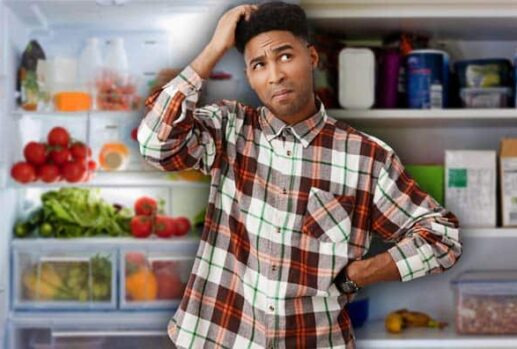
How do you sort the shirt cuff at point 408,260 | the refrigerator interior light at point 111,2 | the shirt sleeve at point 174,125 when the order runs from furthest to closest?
1. the refrigerator interior light at point 111,2
2. the shirt cuff at point 408,260
3. the shirt sleeve at point 174,125

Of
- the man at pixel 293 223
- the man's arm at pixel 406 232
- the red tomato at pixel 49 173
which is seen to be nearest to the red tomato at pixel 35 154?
the red tomato at pixel 49 173

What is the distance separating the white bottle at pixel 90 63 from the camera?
169 centimetres

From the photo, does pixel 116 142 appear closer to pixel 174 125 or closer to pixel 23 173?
pixel 23 173

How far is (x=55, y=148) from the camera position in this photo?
168cm

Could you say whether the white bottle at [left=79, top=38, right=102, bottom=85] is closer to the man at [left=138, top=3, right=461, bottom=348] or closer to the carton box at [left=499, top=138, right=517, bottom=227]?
the man at [left=138, top=3, right=461, bottom=348]

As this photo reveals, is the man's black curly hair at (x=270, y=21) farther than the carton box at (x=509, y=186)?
No

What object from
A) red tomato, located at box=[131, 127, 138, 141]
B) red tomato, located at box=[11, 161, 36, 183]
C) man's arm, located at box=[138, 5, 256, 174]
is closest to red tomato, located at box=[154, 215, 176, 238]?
red tomato, located at box=[131, 127, 138, 141]

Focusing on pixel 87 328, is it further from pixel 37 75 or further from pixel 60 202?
pixel 37 75

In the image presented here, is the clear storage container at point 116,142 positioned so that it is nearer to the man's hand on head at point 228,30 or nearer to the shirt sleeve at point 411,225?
the man's hand on head at point 228,30

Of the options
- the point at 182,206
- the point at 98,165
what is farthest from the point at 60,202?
the point at 182,206

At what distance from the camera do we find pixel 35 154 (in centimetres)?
166

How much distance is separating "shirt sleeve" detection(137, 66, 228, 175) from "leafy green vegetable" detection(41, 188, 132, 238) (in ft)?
1.70

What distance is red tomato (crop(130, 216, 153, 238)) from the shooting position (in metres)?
1.68

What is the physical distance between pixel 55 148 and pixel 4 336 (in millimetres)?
462
